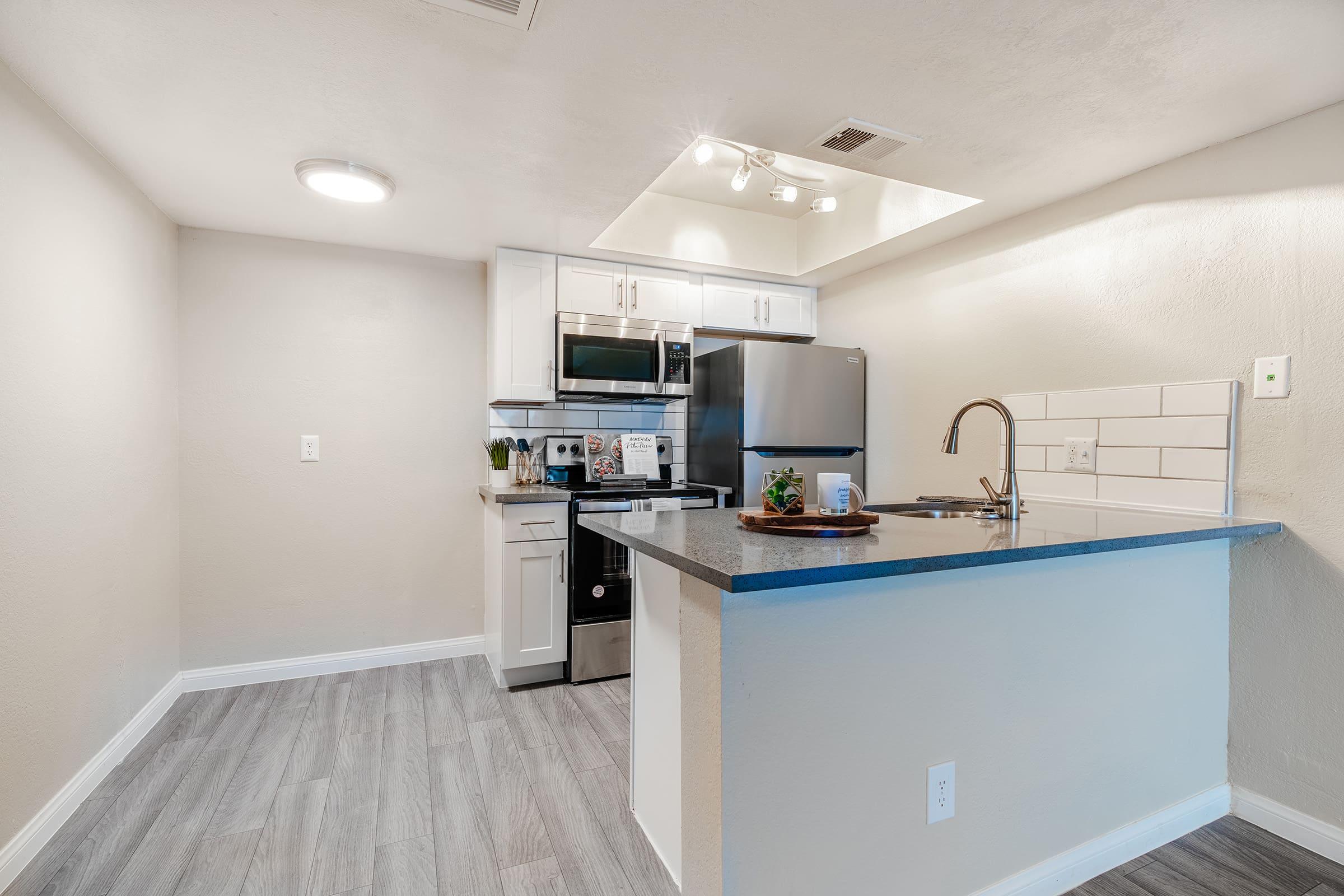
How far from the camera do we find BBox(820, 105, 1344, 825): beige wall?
5.59 feet

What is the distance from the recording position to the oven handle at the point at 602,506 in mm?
2828

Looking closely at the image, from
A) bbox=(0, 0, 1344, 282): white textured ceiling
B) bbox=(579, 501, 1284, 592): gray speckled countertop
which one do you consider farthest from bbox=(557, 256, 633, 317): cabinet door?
bbox=(579, 501, 1284, 592): gray speckled countertop

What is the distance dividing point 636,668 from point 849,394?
2030 mm

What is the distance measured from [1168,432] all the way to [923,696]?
1.39m

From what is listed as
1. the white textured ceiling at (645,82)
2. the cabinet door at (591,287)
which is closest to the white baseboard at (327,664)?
the cabinet door at (591,287)

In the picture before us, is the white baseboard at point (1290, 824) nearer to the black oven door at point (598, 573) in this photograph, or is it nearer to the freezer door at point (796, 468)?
the freezer door at point (796, 468)

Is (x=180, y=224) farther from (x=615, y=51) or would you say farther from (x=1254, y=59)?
(x=1254, y=59)

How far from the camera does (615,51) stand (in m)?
1.52

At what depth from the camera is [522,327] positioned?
301 centimetres

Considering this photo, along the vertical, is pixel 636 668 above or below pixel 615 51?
below

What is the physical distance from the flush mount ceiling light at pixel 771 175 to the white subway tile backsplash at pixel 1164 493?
4.86ft

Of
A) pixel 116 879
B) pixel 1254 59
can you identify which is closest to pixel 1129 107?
pixel 1254 59

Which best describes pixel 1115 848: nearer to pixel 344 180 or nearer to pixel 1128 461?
pixel 1128 461

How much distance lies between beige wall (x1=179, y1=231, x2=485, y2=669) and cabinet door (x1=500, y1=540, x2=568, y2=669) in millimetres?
632
